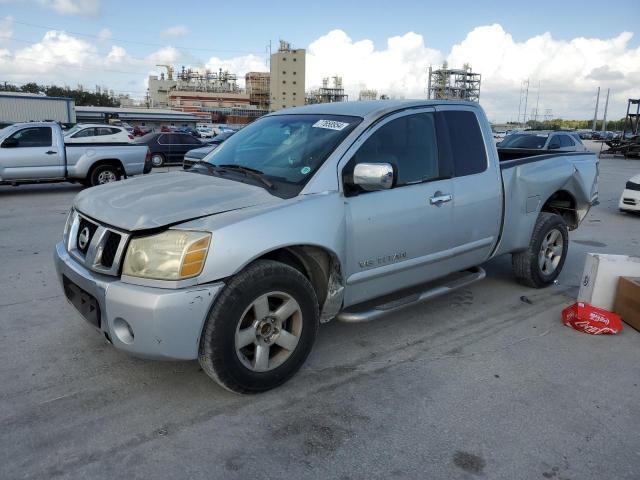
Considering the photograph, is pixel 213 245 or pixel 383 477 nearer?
pixel 383 477

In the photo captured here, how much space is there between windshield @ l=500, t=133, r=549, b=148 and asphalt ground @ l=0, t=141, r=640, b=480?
12.4m

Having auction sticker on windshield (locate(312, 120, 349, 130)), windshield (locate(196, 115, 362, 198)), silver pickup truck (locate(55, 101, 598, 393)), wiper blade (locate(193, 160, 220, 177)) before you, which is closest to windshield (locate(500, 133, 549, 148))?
silver pickup truck (locate(55, 101, 598, 393))

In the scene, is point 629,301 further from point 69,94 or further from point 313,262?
point 69,94

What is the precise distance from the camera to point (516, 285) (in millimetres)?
5508

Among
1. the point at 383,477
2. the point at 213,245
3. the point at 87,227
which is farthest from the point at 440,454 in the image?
the point at 87,227

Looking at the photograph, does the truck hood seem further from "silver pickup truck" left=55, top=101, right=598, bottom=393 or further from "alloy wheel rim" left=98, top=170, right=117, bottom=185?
"alloy wheel rim" left=98, top=170, right=117, bottom=185

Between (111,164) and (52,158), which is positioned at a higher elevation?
(52,158)

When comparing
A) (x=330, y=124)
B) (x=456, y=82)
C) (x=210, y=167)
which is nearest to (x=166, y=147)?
(x=210, y=167)

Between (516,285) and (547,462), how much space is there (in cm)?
313

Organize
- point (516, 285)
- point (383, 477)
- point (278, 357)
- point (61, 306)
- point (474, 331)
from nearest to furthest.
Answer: point (383, 477) → point (278, 357) → point (474, 331) → point (61, 306) → point (516, 285)

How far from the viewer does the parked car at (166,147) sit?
72.6 feet

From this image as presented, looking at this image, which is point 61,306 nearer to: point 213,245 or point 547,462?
point 213,245

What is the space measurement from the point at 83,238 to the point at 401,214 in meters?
2.13

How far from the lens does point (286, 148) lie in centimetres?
382
